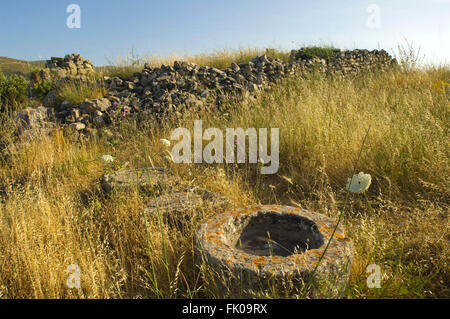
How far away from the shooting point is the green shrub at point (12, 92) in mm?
7355

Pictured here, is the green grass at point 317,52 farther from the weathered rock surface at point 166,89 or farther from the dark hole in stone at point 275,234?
the dark hole in stone at point 275,234

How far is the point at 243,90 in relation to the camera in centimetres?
721

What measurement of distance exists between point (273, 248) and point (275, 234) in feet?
0.43

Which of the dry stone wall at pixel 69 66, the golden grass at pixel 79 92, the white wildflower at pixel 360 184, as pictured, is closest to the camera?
the white wildflower at pixel 360 184

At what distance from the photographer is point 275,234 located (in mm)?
2527

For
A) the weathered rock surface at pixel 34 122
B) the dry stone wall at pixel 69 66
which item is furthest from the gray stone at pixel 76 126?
the dry stone wall at pixel 69 66

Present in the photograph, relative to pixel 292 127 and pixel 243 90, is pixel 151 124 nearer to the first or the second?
pixel 243 90

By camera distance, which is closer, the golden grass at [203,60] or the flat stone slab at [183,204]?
the flat stone slab at [183,204]

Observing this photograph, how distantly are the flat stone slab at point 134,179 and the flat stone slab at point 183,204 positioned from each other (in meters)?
0.32

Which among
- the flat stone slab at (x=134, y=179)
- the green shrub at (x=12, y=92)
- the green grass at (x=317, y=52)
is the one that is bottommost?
the flat stone slab at (x=134, y=179)

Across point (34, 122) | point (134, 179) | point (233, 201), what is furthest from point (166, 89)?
point (233, 201)
